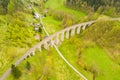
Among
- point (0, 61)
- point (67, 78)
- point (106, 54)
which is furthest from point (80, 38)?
point (0, 61)

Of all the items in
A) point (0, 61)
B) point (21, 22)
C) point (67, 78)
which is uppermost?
point (21, 22)

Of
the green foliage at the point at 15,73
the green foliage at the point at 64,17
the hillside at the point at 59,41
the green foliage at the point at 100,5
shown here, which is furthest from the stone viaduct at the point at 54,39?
the green foliage at the point at 100,5

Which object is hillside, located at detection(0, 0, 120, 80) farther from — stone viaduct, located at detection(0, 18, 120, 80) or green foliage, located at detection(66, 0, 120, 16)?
stone viaduct, located at detection(0, 18, 120, 80)

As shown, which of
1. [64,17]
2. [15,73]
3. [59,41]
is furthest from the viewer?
[64,17]

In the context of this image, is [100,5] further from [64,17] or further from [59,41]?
[59,41]

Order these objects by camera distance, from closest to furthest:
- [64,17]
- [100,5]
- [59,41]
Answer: [59,41] → [64,17] → [100,5]

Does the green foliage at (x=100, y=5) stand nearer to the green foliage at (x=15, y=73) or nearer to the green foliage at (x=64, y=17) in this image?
the green foliage at (x=64, y=17)

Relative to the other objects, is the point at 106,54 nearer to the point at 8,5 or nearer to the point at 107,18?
the point at 107,18

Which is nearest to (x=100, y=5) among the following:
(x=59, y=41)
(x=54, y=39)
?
(x=59, y=41)

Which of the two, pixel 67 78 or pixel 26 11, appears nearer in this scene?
pixel 67 78
